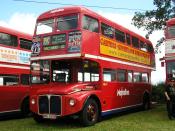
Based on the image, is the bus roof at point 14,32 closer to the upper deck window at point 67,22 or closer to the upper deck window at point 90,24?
the upper deck window at point 67,22

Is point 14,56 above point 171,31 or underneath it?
underneath

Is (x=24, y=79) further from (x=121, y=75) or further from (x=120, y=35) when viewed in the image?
(x=120, y=35)

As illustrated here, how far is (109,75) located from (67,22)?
300cm

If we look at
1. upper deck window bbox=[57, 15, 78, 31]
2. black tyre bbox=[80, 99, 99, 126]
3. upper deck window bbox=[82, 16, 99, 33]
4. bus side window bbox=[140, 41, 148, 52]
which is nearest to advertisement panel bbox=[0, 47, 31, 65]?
upper deck window bbox=[57, 15, 78, 31]

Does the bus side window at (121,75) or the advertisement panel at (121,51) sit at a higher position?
the advertisement panel at (121,51)

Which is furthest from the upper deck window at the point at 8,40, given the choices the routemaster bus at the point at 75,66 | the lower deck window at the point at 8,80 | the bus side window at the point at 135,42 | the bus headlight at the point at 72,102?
the bus side window at the point at 135,42

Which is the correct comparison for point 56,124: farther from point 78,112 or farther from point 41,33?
point 41,33

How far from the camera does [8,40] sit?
16.6m

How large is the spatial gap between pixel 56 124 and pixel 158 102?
13.2 m

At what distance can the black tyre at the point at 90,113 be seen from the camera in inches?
494

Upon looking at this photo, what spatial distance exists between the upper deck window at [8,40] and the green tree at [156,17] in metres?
13.1

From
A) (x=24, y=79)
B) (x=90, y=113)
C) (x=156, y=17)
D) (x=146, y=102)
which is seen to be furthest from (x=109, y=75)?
(x=156, y=17)

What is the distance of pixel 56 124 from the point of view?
13.6m

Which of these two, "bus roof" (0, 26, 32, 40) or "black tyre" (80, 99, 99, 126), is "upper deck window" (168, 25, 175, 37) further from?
"bus roof" (0, 26, 32, 40)
